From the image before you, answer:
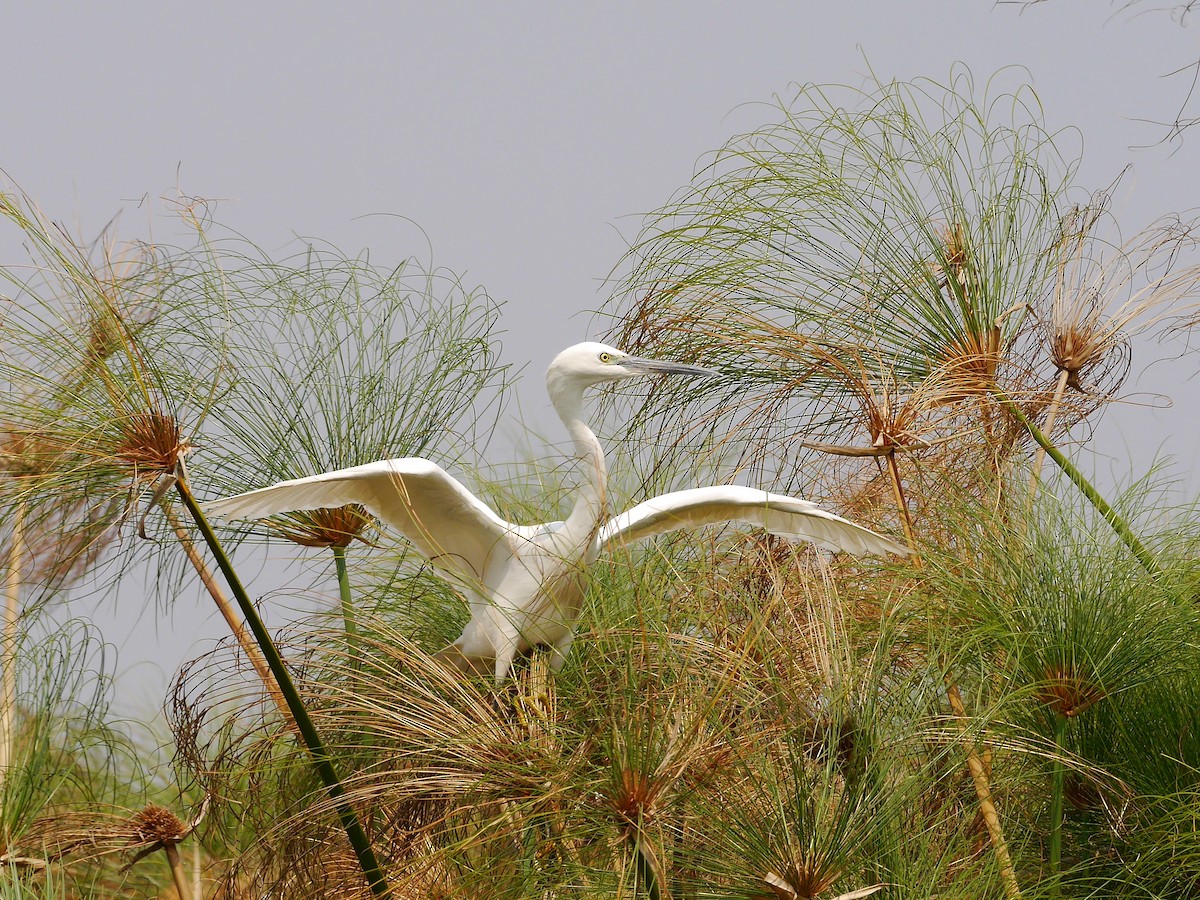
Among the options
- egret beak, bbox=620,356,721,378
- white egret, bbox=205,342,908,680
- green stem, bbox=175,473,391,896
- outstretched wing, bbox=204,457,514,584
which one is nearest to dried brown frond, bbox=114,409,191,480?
green stem, bbox=175,473,391,896

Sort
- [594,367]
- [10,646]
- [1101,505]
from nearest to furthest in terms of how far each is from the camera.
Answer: [1101,505], [594,367], [10,646]

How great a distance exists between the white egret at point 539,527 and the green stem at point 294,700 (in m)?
0.53

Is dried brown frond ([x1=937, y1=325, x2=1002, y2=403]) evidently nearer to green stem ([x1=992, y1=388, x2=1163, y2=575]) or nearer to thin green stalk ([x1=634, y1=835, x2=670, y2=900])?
green stem ([x1=992, y1=388, x2=1163, y2=575])

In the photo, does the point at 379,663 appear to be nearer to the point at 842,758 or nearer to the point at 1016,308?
the point at 842,758

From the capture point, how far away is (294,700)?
133 inches

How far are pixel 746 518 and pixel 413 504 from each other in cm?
90

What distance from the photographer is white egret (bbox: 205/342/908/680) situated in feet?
13.1

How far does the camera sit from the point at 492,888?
3.36m

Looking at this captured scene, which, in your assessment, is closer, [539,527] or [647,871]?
[647,871]

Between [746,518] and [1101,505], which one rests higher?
[746,518]

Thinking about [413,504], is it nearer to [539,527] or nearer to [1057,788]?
[539,527]

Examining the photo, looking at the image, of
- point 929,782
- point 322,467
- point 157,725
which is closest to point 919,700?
point 929,782

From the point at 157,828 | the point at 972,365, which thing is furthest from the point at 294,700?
the point at 972,365

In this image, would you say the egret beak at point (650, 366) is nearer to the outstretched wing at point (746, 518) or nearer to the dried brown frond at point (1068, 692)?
the outstretched wing at point (746, 518)
